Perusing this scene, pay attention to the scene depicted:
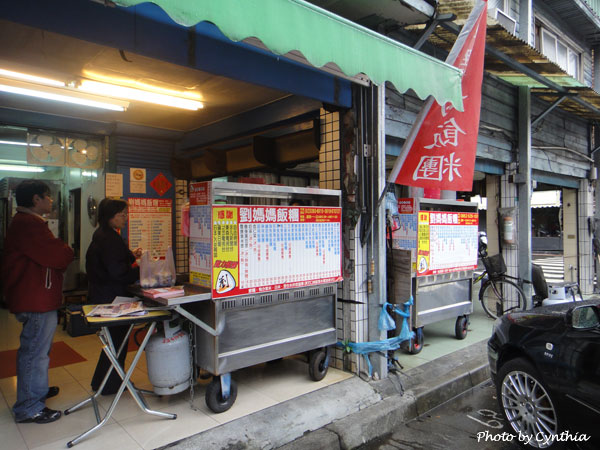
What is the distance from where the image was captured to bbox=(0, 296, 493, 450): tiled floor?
325cm

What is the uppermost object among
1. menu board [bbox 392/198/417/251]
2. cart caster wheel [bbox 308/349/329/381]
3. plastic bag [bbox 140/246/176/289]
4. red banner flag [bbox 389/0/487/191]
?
red banner flag [bbox 389/0/487/191]

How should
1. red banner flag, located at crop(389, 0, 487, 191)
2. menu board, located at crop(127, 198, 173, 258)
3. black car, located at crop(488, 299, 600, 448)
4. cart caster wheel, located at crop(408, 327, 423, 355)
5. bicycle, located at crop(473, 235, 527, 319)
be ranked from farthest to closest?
bicycle, located at crop(473, 235, 527, 319)
menu board, located at crop(127, 198, 173, 258)
cart caster wheel, located at crop(408, 327, 423, 355)
red banner flag, located at crop(389, 0, 487, 191)
black car, located at crop(488, 299, 600, 448)

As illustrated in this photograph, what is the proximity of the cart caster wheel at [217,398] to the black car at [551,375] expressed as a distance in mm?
2524

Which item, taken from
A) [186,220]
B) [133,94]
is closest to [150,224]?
[133,94]

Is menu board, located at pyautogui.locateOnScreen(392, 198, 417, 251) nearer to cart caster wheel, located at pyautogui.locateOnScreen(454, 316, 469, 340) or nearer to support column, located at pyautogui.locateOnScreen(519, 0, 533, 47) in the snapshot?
cart caster wheel, located at pyautogui.locateOnScreen(454, 316, 469, 340)

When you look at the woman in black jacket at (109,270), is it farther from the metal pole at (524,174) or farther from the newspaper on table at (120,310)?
the metal pole at (524,174)

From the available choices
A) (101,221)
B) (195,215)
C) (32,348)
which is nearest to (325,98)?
(195,215)

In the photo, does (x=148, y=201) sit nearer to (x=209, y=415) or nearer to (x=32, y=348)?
(x=32, y=348)

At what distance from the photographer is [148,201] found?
24.5 ft

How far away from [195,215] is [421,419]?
10.4ft

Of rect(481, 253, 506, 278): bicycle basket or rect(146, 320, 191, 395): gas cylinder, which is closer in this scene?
rect(146, 320, 191, 395): gas cylinder

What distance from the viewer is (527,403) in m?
3.51

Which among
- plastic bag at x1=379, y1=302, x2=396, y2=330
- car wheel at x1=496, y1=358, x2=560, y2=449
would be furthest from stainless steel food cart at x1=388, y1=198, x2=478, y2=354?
car wheel at x1=496, y1=358, x2=560, y2=449

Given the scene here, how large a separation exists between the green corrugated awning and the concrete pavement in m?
2.97
